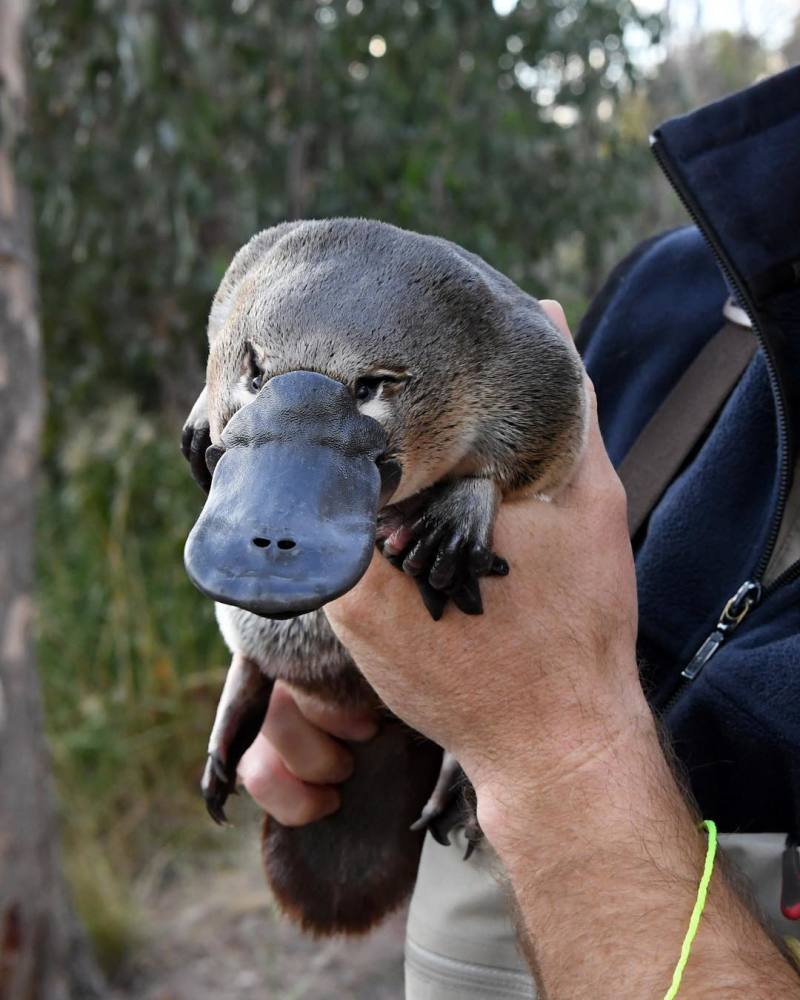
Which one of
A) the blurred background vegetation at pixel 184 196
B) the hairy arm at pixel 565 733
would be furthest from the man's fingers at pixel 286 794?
the blurred background vegetation at pixel 184 196

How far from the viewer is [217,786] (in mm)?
1513

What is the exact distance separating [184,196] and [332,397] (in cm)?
247

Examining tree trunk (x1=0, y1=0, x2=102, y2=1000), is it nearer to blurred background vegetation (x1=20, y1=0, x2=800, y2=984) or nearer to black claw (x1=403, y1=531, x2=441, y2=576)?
blurred background vegetation (x1=20, y1=0, x2=800, y2=984)

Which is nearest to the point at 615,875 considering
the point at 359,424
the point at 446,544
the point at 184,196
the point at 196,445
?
the point at 446,544

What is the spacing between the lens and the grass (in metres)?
3.65

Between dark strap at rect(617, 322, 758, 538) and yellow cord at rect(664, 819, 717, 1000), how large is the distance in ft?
1.34

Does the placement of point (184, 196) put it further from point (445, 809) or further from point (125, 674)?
point (445, 809)

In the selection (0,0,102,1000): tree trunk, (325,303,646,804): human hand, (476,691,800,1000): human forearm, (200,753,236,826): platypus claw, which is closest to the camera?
(476,691,800,1000): human forearm

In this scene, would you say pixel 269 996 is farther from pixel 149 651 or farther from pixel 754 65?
pixel 754 65

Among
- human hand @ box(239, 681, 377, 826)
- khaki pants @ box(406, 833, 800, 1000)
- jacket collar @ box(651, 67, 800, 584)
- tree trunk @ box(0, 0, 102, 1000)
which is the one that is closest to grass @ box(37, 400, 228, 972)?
tree trunk @ box(0, 0, 102, 1000)

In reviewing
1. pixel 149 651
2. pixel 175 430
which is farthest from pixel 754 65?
pixel 149 651

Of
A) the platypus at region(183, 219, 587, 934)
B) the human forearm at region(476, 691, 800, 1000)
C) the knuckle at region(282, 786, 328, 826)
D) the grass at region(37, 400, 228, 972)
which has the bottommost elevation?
the grass at region(37, 400, 228, 972)

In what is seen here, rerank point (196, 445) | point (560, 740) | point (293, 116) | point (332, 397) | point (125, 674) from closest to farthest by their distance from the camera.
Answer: point (332, 397)
point (560, 740)
point (196, 445)
point (293, 116)
point (125, 674)

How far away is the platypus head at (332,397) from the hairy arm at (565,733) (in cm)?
12
